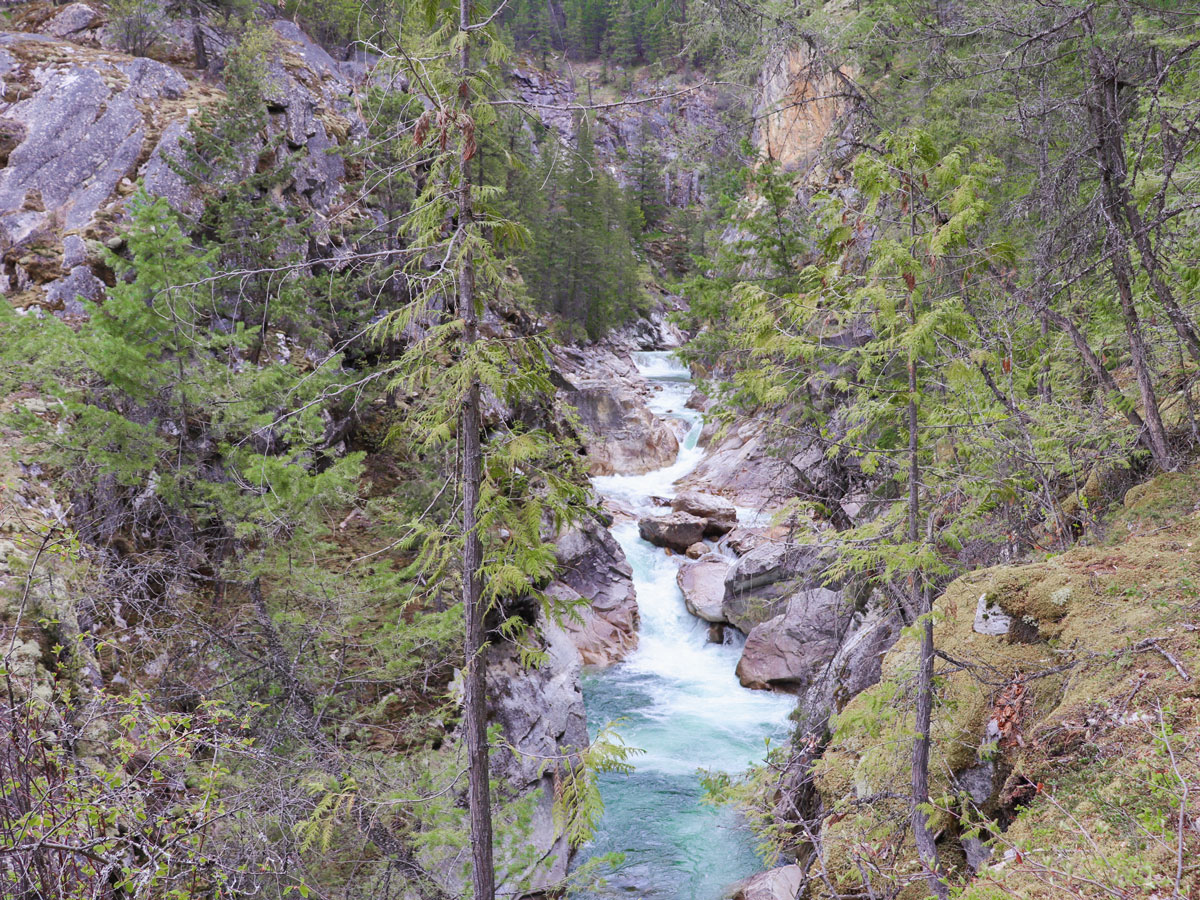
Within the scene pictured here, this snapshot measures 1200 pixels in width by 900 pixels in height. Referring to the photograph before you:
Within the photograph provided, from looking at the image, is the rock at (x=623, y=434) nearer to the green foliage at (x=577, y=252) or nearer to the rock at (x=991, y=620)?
the green foliage at (x=577, y=252)

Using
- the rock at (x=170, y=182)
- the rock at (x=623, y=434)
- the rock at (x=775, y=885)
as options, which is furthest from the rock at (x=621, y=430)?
the rock at (x=775, y=885)

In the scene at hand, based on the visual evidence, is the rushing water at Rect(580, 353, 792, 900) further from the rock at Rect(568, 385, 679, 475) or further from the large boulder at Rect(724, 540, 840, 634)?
the rock at Rect(568, 385, 679, 475)

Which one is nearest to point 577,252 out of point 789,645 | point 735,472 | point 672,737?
point 735,472

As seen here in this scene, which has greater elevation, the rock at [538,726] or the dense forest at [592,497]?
the dense forest at [592,497]

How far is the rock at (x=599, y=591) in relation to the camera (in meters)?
17.2

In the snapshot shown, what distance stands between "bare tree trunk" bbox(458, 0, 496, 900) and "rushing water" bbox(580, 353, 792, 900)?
1569 millimetres

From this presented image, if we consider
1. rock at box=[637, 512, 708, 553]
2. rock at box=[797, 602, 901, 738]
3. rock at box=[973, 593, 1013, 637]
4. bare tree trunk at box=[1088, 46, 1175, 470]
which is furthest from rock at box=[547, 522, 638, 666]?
bare tree trunk at box=[1088, 46, 1175, 470]

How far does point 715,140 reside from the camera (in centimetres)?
723

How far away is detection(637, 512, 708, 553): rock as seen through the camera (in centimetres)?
2098

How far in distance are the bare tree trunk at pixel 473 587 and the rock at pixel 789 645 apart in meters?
10.8

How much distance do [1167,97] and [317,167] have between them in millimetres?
17846

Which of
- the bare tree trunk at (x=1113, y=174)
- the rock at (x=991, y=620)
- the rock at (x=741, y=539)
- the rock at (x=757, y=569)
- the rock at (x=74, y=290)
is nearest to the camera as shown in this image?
the rock at (x=991, y=620)

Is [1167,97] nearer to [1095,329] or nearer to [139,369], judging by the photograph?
[1095,329]

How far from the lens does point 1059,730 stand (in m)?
4.83
